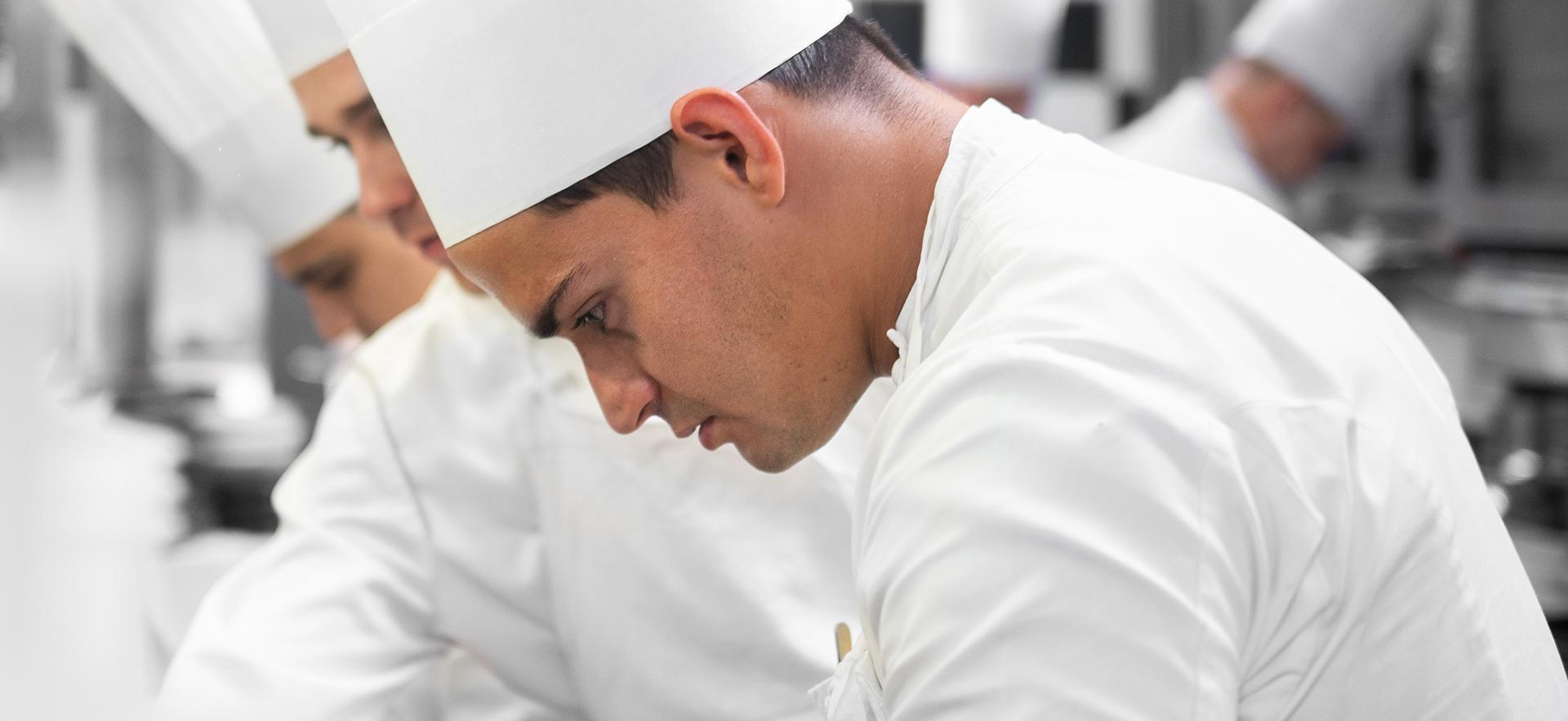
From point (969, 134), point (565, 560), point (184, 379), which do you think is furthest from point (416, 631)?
point (184, 379)

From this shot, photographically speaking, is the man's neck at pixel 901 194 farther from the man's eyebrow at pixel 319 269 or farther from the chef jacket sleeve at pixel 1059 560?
the man's eyebrow at pixel 319 269

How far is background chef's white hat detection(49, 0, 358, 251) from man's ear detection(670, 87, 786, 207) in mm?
728

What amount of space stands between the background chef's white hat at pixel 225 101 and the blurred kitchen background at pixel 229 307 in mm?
455

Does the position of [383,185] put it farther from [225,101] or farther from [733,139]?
[733,139]

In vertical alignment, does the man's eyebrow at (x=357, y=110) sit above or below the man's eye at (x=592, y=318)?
above

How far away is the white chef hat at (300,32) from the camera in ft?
3.69

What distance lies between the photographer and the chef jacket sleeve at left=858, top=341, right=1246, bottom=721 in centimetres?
53

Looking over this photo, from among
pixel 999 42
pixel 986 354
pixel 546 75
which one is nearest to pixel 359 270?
pixel 546 75

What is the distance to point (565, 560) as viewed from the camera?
3.85 ft

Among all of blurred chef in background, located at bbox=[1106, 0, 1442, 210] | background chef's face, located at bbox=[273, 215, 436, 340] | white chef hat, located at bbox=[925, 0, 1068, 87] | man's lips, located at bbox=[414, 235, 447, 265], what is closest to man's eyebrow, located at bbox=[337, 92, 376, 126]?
man's lips, located at bbox=[414, 235, 447, 265]

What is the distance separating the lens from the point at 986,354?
58 centimetres

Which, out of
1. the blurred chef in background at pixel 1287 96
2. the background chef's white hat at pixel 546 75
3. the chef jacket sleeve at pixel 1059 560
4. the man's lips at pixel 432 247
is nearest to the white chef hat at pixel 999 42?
the blurred chef in background at pixel 1287 96

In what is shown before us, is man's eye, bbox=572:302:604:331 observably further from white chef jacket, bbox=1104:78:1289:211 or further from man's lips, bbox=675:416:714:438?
white chef jacket, bbox=1104:78:1289:211

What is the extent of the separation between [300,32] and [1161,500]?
0.86 metres
